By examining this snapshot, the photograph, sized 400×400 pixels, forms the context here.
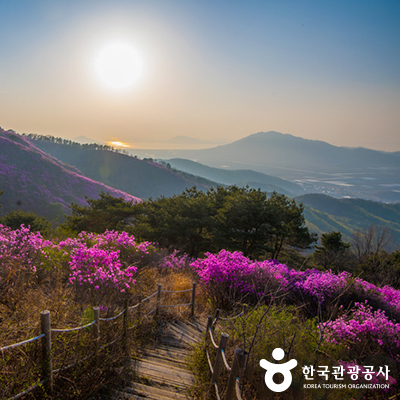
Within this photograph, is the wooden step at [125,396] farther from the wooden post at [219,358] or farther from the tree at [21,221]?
the tree at [21,221]

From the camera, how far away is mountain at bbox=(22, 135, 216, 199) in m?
92.7

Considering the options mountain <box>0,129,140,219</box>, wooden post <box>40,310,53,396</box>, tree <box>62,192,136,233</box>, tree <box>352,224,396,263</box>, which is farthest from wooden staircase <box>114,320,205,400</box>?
mountain <box>0,129,140,219</box>

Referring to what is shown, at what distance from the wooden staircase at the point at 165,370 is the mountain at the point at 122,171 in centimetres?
8512

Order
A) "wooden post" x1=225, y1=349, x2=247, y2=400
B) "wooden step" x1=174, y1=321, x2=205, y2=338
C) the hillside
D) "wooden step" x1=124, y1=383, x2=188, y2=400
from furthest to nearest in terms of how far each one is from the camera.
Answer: the hillside
"wooden step" x1=174, y1=321, x2=205, y2=338
"wooden step" x1=124, y1=383, x2=188, y2=400
"wooden post" x1=225, y1=349, x2=247, y2=400

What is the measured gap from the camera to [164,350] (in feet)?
14.6

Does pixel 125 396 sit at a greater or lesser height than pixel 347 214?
greater

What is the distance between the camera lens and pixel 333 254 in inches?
817

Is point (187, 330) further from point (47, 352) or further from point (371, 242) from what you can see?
point (371, 242)

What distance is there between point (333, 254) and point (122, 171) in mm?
88310

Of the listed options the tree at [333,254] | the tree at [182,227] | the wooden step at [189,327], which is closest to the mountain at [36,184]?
the tree at [182,227]

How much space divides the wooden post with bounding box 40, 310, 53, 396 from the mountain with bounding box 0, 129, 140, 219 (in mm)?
42763

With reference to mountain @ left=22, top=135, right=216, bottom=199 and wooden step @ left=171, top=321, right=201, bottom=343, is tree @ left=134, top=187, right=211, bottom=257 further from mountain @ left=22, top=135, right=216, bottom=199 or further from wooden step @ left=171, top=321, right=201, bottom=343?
mountain @ left=22, top=135, right=216, bottom=199

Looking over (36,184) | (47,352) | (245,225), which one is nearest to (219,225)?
(245,225)

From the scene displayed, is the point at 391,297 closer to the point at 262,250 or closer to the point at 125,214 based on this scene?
the point at 262,250
